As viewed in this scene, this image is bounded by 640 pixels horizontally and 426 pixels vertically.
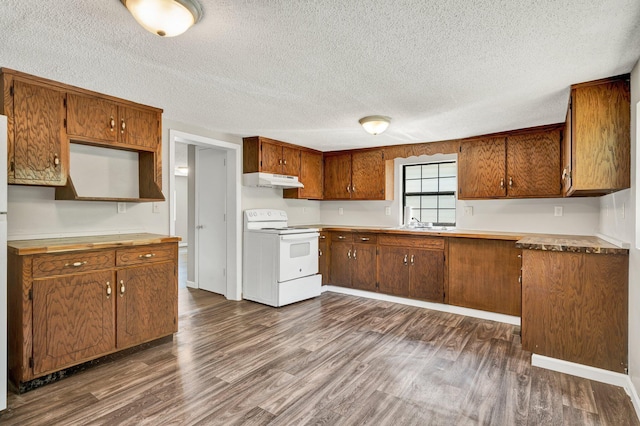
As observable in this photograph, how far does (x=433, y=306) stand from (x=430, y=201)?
4.89 ft

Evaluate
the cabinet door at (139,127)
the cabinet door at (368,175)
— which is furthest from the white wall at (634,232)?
the cabinet door at (139,127)

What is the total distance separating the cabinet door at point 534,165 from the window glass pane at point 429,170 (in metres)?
1.07

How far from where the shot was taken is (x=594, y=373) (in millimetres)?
2398

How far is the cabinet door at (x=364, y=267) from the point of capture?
15.0ft

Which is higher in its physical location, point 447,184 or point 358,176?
point 358,176

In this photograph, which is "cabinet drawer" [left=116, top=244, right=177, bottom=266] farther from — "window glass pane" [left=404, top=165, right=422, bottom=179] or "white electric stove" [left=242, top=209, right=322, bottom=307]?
"window glass pane" [left=404, top=165, right=422, bottom=179]

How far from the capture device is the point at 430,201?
15.8 feet

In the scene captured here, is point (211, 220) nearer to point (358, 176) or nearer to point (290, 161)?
point (290, 161)

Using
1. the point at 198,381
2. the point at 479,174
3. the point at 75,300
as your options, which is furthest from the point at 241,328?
the point at 479,174

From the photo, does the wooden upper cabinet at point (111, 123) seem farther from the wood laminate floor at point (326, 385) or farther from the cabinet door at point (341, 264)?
the cabinet door at point (341, 264)

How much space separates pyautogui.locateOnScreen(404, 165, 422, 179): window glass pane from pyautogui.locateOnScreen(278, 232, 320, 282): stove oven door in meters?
1.62

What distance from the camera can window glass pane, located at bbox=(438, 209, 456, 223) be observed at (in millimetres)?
4636

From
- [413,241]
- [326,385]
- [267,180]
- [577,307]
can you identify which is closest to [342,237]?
[413,241]

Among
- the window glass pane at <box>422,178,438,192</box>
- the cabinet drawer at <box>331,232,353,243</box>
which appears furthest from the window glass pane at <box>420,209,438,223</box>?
the cabinet drawer at <box>331,232,353,243</box>
